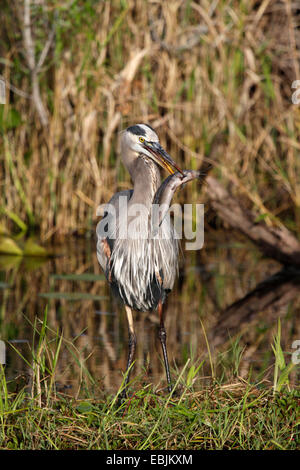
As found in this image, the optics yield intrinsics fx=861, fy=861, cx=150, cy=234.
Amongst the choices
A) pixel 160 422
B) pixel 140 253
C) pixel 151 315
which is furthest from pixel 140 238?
pixel 151 315

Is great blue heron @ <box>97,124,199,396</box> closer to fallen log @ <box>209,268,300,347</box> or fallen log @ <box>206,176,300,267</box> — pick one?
fallen log @ <box>209,268,300,347</box>

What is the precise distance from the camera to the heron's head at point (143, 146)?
13.9 ft

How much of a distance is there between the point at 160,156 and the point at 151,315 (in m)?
2.22

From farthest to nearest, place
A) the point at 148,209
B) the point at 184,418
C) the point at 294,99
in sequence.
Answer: the point at 294,99 → the point at 148,209 → the point at 184,418

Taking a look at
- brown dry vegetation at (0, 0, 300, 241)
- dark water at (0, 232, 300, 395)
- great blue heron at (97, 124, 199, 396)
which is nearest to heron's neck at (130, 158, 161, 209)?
great blue heron at (97, 124, 199, 396)

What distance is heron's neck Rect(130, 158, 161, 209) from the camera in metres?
4.22

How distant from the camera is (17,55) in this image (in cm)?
906

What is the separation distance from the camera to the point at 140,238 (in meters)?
4.32

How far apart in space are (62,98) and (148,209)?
14.9 ft

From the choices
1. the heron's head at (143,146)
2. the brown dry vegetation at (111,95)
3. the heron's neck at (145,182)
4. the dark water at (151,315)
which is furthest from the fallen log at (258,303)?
the heron's head at (143,146)

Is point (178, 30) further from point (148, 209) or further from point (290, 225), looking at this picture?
point (148, 209)

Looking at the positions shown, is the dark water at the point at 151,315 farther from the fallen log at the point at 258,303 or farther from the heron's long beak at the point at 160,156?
the heron's long beak at the point at 160,156

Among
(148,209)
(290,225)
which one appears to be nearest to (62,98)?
(290,225)
